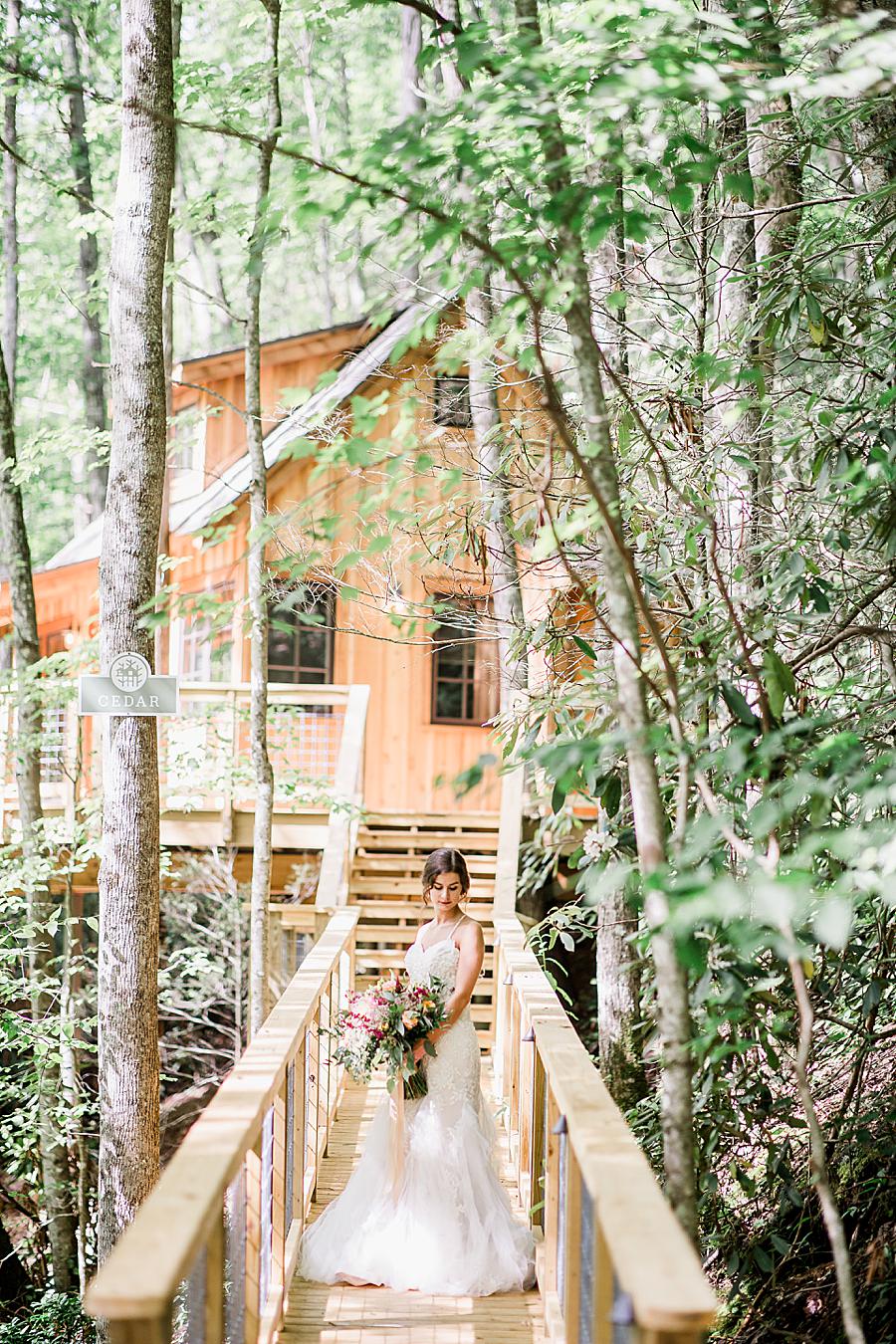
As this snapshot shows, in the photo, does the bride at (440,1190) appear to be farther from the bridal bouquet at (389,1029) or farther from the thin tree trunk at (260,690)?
the thin tree trunk at (260,690)

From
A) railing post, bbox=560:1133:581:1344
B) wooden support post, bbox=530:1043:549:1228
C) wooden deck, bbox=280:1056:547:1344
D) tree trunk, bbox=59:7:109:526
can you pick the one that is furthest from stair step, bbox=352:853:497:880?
railing post, bbox=560:1133:581:1344

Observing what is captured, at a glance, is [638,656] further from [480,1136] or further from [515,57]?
[480,1136]

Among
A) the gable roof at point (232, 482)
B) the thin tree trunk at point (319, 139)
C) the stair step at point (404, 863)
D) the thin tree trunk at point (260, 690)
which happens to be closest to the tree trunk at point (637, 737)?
the thin tree trunk at point (260, 690)

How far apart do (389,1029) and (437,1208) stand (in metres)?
0.70

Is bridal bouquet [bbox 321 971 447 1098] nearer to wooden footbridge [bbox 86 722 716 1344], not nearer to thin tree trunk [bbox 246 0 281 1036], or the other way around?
wooden footbridge [bbox 86 722 716 1344]

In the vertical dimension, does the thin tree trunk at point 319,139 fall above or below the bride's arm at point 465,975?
above

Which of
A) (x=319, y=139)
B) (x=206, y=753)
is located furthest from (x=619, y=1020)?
(x=319, y=139)

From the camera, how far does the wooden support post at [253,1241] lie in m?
3.20

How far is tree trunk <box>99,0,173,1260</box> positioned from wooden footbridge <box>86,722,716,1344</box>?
2.73 feet

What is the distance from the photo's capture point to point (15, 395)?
890 inches

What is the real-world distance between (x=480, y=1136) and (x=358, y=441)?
351 cm

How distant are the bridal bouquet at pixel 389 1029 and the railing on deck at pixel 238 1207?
18cm

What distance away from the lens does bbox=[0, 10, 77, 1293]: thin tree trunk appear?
344 inches

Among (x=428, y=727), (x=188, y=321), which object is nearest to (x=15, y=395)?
(x=188, y=321)
